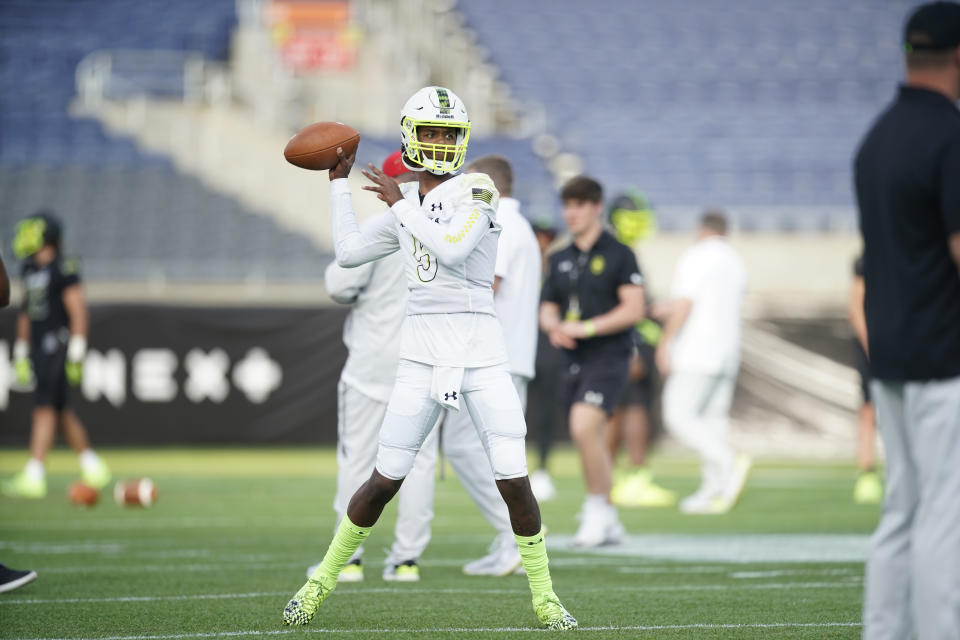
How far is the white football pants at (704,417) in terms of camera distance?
11.1m

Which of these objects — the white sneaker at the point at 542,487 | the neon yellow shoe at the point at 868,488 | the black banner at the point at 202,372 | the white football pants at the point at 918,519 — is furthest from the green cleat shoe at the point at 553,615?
the black banner at the point at 202,372

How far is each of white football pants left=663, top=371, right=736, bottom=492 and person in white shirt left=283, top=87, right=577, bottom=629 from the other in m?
5.92

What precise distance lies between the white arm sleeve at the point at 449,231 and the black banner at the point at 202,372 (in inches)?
488

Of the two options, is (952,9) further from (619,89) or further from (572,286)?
(619,89)

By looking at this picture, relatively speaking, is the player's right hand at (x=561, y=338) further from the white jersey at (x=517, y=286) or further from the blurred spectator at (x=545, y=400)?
the blurred spectator at (x=545, y=400)

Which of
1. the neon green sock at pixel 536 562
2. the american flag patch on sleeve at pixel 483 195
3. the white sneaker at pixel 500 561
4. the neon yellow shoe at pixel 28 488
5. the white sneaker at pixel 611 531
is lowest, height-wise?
the neon yellow shoe at pixel 28 488

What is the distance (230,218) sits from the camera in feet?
73.1

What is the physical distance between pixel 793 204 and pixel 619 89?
17.5 feet

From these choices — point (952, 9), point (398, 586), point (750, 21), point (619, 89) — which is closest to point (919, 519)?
point (952, 9)

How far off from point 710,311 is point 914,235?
7643mm

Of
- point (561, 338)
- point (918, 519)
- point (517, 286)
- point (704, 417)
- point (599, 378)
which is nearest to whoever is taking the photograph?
point (918, 519)

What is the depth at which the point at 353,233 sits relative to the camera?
18.1ft

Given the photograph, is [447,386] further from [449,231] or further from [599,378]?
[599,378]

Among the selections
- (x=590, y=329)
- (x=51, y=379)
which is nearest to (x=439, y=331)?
(x=590, y=329)
